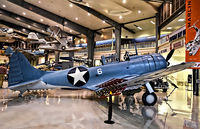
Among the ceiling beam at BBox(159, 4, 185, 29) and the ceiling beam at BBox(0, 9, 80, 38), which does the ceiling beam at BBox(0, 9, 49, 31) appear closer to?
the ceiling beam at BBox(0, 9, 80, 38)

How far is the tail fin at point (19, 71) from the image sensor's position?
5.02 meters

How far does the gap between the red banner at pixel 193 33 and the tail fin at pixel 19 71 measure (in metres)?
7.52

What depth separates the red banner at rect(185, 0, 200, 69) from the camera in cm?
673

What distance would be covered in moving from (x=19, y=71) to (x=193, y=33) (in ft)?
27.2

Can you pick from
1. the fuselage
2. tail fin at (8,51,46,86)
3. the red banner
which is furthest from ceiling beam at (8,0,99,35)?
the red banner

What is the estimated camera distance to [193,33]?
6891 mm

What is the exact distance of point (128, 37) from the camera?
23547 millimetres

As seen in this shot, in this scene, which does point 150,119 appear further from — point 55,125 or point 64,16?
point 64,16

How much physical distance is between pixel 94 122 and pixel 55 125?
0.87 meters

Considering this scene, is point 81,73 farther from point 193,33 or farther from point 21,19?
point 21,19

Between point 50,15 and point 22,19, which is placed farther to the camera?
point 22,19

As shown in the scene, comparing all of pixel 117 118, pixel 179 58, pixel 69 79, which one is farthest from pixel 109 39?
pixel 117 118

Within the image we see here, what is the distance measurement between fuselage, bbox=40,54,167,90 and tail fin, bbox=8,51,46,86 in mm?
504

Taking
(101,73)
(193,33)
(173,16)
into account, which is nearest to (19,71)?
(101,73)
